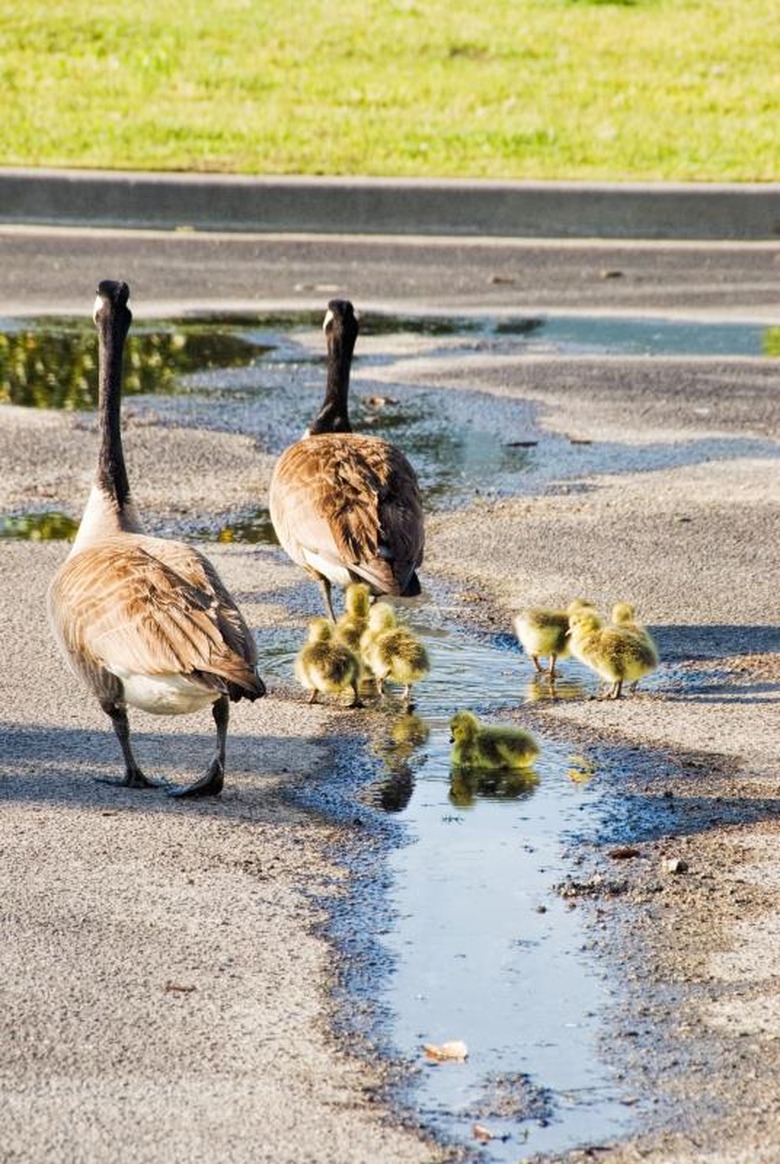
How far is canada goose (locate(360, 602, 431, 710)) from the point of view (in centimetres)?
711

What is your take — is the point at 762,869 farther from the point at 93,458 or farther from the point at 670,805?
the point at 93,458

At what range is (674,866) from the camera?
5.63m

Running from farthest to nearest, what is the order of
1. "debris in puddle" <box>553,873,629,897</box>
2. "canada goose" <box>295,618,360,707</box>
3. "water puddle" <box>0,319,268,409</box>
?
"water puddle" <box>0,319,268,409</box>, "canada goose" <box>295,618,360,707</box>, "debris in puddle" <box>553,873,629,897</box>

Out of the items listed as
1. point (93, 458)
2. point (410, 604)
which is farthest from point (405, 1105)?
point (93, 458)

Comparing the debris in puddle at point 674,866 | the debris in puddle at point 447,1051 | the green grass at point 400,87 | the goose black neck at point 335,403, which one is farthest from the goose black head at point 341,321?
the green grass at point 400,87

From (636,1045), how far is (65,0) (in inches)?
989

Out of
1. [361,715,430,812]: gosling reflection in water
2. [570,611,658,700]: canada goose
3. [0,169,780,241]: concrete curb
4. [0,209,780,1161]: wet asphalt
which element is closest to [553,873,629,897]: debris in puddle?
[361,715,430,812]: gosling reflection in water

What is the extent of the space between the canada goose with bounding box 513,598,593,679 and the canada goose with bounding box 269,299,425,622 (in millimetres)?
A: 424

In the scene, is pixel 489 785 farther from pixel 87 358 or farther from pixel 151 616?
pixel 87 358

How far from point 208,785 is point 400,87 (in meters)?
17.9

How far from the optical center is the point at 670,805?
20.2ft

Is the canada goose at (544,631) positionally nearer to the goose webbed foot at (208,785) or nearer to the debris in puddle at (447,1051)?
the goose webbed foot at (208,785)

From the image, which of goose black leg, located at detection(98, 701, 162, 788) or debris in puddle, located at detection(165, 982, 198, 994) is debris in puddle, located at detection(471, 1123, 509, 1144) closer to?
debris in puddle, located at detection(165, 982, 198, 994)

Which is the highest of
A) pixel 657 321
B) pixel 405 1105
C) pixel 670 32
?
pixel 670 32
